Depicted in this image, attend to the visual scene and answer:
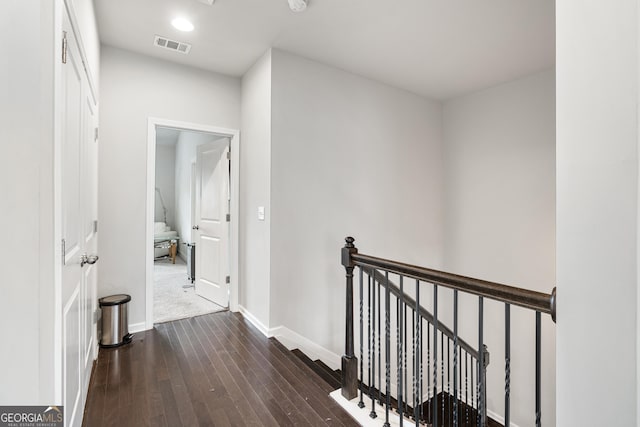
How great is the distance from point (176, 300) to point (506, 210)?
14.3 ft

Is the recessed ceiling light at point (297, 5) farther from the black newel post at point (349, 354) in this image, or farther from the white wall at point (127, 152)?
the black newel post at point (349, 354)

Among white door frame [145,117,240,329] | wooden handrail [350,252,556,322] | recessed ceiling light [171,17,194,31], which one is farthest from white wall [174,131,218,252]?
wooden handrail [350,252,556,322]

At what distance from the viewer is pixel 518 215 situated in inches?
148

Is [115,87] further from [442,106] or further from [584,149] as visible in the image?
[442,106]

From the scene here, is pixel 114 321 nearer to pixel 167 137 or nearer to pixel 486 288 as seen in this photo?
pixel 486 288

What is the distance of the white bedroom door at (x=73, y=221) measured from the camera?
1262mm

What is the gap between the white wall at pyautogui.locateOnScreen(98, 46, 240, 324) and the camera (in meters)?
2.83

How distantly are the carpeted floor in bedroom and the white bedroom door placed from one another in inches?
64.7

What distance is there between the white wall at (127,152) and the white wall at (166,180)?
18.0 ft

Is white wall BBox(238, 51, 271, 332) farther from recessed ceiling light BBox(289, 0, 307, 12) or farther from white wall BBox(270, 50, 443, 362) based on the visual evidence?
recessed ceiling light BBox(289, 0, 307, 12)

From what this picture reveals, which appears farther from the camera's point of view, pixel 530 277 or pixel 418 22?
pixel 530 277

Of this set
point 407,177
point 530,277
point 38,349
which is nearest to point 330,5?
point 407,177

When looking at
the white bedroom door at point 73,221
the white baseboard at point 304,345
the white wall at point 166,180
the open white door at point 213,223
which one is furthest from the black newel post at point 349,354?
the white wall at point 166,180

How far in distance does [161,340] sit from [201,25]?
9.10 feet
